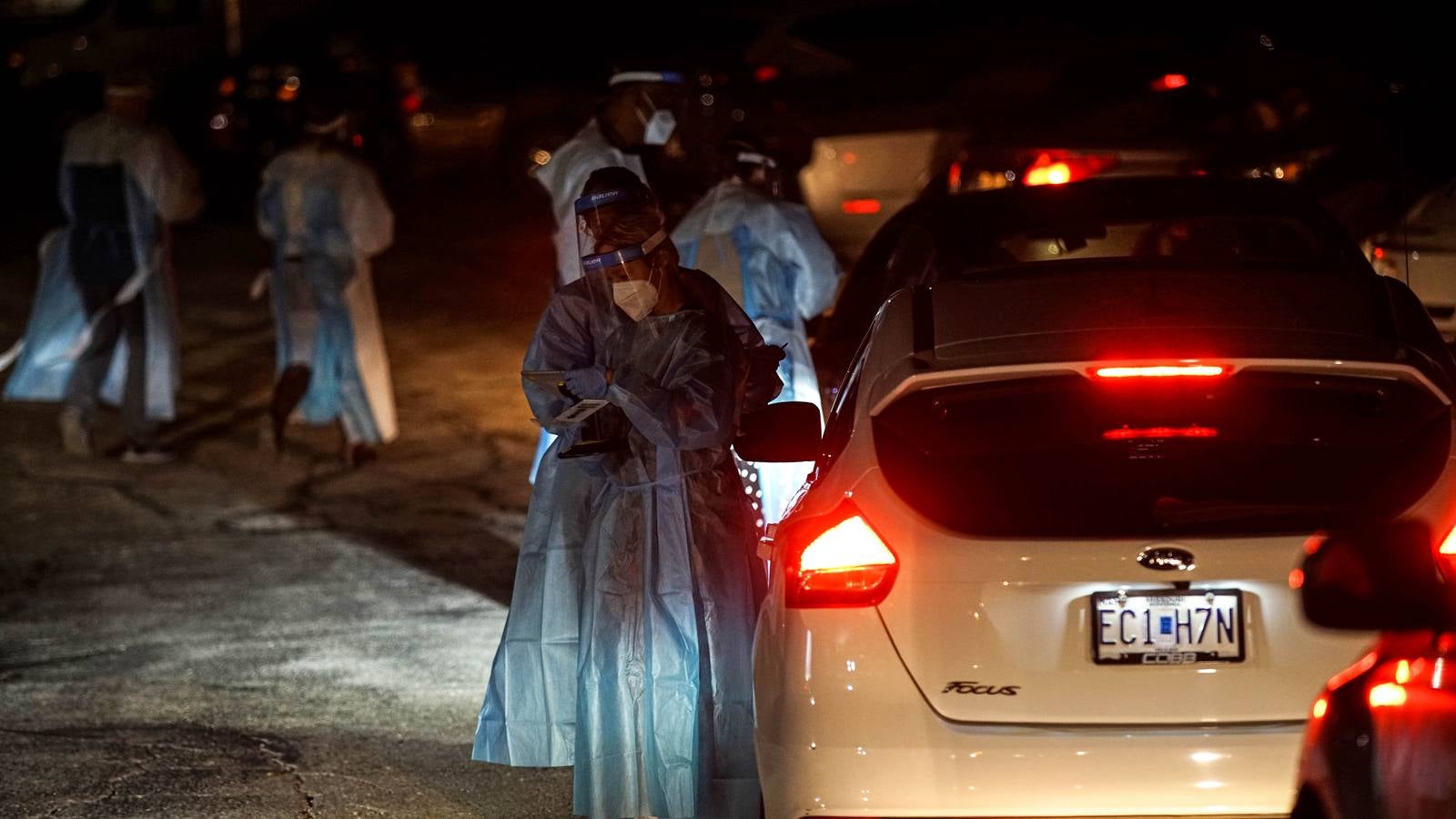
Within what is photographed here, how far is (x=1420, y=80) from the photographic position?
13336 millimetres

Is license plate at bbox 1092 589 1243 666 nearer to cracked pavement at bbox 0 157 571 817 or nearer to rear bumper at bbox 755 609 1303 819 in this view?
rear bumper at bbox 755 609 1303 819

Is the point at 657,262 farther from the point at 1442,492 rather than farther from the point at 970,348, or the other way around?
the point at 1442,492

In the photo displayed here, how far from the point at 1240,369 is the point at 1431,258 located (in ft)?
19.7

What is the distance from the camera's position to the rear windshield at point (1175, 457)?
13.4 feet

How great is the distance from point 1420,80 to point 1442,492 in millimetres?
9992

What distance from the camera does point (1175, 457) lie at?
416 centimetres

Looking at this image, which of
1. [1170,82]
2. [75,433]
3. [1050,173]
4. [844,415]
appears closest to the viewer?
[844,415]

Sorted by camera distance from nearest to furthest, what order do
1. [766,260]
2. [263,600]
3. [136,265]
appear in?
[766,260] < [263,600] < [136,265]

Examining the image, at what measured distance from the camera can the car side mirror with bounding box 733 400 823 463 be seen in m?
5.01

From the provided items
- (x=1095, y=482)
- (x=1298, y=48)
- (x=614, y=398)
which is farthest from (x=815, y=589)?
(x=1298, y=48)

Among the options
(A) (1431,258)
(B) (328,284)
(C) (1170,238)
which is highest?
(B) (328,284)

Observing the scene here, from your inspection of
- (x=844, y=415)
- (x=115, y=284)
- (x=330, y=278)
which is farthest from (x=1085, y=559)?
(x=115, y=284)

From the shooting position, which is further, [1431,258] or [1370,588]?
[1431,258]

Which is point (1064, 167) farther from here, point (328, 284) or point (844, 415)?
point (844, 415)
